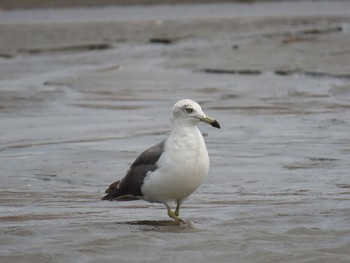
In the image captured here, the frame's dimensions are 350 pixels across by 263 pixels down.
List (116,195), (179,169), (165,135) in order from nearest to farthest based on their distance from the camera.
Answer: (179,169) < (116,195) < (165,135)

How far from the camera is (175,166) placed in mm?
7656

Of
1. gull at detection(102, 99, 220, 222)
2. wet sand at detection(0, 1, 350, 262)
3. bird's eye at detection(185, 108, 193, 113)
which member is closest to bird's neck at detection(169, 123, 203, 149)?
gull at detection(102, 99, 220, 222)

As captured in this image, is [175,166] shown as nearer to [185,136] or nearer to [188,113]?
[185,136]

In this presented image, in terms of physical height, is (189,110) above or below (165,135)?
above

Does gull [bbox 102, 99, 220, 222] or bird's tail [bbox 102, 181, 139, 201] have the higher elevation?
gull [bbox 102, 99, 220, 222]

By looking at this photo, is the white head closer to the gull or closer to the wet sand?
the gull

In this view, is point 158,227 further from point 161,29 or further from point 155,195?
point 161,29

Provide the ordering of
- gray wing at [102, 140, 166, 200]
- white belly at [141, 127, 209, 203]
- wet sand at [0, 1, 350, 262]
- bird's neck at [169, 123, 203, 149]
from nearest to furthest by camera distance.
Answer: wet sand at [0, 1, 350, 262] → white belly at [141, 127, 209, 203] → bird's neck at [169, 123, 203, 149] → gray wing at [102, 140, 166, 200]

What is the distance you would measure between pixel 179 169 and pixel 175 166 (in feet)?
0.13

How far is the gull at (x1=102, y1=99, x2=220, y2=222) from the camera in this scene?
25.2 feet

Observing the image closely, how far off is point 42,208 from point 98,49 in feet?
54.2

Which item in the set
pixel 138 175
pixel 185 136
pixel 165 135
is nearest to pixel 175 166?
pixel 185 136

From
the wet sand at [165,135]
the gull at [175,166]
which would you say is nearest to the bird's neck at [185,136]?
the gull at [175,166]

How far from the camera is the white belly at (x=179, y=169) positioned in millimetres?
7660
